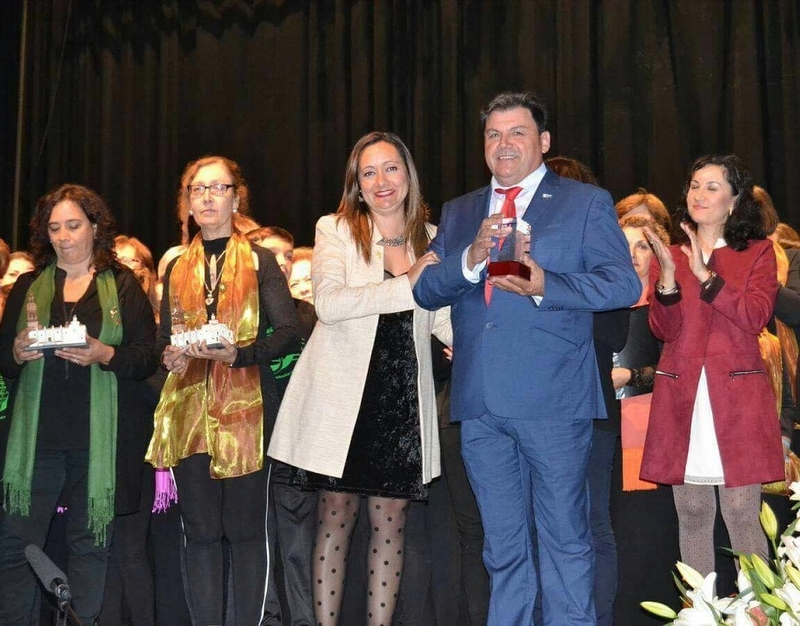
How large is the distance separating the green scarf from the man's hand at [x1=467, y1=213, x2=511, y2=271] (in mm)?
1692

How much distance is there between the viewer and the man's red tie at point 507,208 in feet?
9.27

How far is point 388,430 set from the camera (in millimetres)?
3271

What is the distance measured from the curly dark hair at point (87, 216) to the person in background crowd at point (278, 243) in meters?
0.79

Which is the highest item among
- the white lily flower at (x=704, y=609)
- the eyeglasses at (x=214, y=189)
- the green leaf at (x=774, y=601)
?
the eyeglasses at (x=214, y=189)

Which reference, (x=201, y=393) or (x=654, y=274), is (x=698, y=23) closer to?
(x=654, y=274)

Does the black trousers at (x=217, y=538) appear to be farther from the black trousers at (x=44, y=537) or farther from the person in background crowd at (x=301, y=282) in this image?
the person in background crowd at (x=301, y=282)

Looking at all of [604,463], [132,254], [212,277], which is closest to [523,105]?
[604,463]

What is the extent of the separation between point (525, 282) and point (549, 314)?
0.23 metres

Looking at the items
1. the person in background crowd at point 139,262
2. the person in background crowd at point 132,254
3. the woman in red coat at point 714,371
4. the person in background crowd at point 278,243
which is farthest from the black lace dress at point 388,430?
the person in background crowd at point 132,254

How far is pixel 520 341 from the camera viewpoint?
2865mm

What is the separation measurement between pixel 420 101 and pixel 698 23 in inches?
68.8

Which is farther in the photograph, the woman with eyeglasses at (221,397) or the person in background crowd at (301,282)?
the person in background crowd at (301,282)

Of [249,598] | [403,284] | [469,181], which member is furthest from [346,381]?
[469,181]

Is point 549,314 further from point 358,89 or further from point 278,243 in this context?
point 358,89
